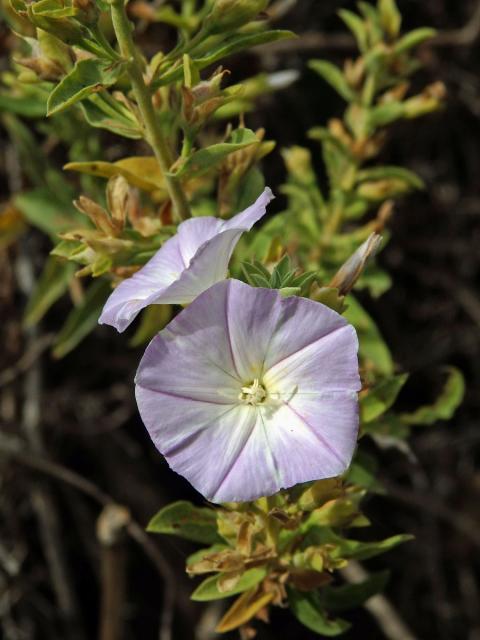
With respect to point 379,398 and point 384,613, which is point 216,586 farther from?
point 384,613

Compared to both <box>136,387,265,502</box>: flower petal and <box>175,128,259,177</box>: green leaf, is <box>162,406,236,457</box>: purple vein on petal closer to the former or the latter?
<box>136,387,265,502</box>: flower petal

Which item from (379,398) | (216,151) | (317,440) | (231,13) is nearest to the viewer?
(317,440)

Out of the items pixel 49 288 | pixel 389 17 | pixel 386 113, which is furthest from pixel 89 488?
pixel 389 17

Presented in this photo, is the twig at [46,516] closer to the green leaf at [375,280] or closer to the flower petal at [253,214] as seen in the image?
the green leaf at [375,280]

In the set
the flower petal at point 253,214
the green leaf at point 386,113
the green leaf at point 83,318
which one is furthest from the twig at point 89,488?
the green leaf at point 386,113

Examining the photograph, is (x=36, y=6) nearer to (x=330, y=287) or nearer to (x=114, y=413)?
(x=330, y=287)

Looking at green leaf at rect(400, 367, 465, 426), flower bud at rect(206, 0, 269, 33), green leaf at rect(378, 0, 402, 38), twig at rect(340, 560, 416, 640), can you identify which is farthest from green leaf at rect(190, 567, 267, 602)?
Result: green leaf at rect(378, 0, 402, 38)
